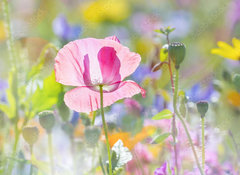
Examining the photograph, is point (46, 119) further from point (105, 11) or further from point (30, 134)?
point (105, 11)

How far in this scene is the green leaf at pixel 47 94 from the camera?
385mm

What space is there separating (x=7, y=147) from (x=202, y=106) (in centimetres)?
19

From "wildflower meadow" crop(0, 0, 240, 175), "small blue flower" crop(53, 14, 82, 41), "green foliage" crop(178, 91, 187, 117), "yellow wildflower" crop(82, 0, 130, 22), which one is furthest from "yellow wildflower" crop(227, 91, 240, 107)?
"yellow wildflower" crop(82, 0, 130, 22)

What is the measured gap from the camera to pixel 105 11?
1.75 metres

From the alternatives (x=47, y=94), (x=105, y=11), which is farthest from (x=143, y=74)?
(x=105, y=11)

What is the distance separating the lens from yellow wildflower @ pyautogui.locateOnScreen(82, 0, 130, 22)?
1.66 meters

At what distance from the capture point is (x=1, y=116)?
0.40m

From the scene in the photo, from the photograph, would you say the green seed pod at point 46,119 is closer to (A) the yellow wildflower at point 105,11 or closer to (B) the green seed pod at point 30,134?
(B) the green seed pod at point 30,134

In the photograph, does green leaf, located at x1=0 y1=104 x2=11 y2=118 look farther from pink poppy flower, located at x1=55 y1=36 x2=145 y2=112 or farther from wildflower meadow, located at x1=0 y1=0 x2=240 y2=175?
pink poppy flower, located at x1=55 y1=36 x2=145 y2=112

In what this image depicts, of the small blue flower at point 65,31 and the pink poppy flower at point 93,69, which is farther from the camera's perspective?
the small blue flower at point 65,31

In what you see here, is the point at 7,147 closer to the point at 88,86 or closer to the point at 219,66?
the point at 88,86

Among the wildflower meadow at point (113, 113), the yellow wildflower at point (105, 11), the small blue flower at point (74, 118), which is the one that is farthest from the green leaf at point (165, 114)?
the yellow wildflower at point (105, 11)

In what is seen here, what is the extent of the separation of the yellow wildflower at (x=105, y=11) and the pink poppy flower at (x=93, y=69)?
1.30m

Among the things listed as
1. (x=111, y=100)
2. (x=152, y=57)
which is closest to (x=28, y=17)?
(x=152, y=57)
